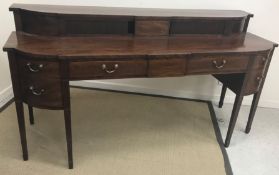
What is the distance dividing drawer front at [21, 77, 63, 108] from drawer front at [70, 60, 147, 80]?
0.38 feet

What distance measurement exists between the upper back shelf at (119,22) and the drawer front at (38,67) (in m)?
0.32

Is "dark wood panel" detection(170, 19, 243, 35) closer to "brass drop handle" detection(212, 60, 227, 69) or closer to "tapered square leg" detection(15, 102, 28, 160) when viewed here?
"brass drop handle" detection(212, 60, 227, 69)

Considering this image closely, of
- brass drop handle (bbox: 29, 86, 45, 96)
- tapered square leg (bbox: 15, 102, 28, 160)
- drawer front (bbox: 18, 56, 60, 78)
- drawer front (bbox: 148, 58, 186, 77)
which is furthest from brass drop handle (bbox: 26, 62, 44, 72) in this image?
drawer front (bbox: 148, 58, 186, 77)

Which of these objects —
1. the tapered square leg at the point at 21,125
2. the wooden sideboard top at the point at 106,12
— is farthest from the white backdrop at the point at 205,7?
the tapered square leg at the point at 21,125

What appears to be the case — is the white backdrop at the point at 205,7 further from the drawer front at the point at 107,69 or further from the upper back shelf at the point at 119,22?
the drawer front at the point at 107,69

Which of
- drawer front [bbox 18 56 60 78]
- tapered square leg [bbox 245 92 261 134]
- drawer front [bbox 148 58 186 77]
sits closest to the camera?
drawer front [bbox 18 56 60 78]

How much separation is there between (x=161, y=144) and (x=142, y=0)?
114 centimetres

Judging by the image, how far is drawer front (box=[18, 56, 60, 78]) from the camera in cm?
122

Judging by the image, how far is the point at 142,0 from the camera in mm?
2018

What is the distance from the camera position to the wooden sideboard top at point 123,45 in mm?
1251

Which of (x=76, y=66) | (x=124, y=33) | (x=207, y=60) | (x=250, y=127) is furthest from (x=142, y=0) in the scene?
(x=250, y=127)

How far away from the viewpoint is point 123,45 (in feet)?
4.62

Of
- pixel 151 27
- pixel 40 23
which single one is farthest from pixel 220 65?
pixel 40 23

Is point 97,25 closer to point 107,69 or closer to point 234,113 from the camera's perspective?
point 107,69
